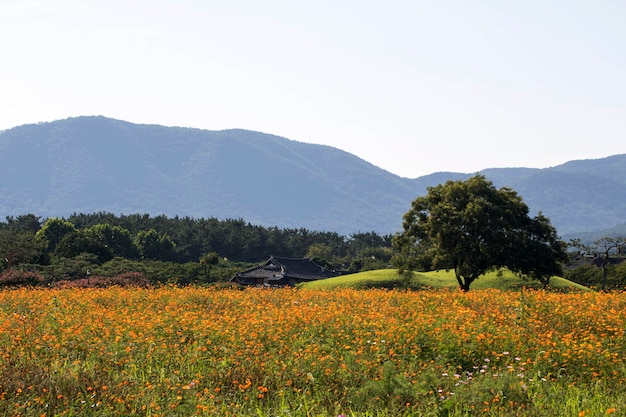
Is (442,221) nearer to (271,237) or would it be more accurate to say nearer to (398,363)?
(398,363)

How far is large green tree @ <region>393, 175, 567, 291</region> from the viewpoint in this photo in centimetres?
3972

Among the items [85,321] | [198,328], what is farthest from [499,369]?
[85,321]

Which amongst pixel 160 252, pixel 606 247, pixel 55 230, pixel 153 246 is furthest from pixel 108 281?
pixel 160 252

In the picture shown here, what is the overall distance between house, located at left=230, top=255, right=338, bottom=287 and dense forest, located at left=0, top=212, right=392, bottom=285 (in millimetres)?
2578

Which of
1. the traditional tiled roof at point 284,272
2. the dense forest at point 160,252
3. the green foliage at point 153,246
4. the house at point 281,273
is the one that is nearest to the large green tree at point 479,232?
the dense forest at point 160,252

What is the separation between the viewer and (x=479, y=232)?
4000 cm

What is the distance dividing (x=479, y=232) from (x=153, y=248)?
7045cm

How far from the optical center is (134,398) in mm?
9672

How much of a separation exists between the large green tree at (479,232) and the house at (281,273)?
45.3 m

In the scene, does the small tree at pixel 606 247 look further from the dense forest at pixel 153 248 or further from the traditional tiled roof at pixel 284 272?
the traditional tiled roof at pixel 284 272

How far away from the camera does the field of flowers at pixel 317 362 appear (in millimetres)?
9711

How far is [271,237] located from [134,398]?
121981mm

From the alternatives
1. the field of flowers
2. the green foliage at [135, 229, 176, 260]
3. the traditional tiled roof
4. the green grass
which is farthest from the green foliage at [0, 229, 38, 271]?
the field of flowers

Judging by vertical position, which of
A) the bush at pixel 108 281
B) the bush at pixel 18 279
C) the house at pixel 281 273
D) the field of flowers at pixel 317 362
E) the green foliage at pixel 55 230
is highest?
the green foliage at pixel 55 230
